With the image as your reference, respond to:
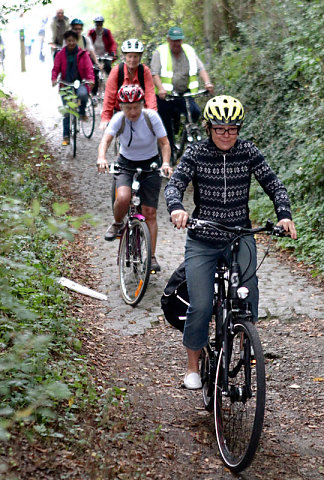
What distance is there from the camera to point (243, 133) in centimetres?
1399

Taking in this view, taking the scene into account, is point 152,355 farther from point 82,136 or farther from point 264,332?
point 82,136

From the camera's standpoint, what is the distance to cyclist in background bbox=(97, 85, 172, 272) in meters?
7.84

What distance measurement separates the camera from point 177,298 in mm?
5465

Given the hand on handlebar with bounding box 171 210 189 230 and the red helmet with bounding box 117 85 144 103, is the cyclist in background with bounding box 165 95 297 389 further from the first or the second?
the red helmet with bounding box 117 85 144 103

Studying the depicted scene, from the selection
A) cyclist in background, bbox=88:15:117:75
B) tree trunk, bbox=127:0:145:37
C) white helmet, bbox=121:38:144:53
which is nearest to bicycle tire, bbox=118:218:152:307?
white helmet, bbox=121:38:144:53

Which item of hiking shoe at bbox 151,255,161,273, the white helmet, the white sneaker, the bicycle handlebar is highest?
the white helmet

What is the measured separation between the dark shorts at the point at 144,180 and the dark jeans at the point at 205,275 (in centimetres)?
313

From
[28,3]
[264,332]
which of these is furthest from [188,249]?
[28,3]

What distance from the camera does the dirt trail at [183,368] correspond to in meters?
4.74

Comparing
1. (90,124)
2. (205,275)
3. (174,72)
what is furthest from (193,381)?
(90,124)

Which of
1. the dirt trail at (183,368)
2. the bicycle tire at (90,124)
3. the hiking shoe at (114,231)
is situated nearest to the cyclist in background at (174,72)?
the dirt trail at (183,368)

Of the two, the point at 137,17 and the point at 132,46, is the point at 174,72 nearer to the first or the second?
the point at 132,46

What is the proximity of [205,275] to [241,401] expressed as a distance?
899 millimetres

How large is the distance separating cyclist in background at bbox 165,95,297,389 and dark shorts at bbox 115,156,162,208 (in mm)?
3061
